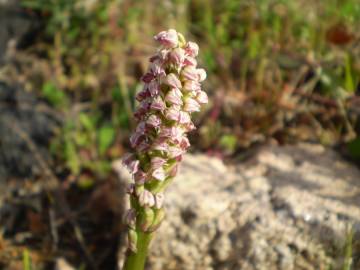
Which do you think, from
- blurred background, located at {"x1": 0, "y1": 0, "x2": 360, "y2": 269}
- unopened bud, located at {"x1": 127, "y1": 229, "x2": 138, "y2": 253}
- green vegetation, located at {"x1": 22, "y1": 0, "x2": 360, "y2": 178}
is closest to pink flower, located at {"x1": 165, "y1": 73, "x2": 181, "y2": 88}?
unopened bud, located at {"x1": 127, "y1": 229, "x2": 138, "y2": 253}

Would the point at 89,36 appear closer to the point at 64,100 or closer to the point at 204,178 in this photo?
the point at 64,100

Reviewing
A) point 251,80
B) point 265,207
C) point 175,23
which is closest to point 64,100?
point 175,23

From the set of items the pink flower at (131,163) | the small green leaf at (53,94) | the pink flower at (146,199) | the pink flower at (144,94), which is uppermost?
the small green leaf at (53,94)

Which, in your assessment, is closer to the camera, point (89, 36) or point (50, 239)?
point (50, 239)

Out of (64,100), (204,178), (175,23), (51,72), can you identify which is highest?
(175,23)

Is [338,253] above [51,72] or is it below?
below

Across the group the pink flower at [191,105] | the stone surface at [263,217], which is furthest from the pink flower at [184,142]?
the stone surface at [263,217]

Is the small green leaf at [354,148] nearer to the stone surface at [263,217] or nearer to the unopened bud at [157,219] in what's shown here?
the stone surface at [263,217]

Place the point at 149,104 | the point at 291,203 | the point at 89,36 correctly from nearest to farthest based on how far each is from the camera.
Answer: the point at 149,104 → the point at 291,203 → the point at 89,36
